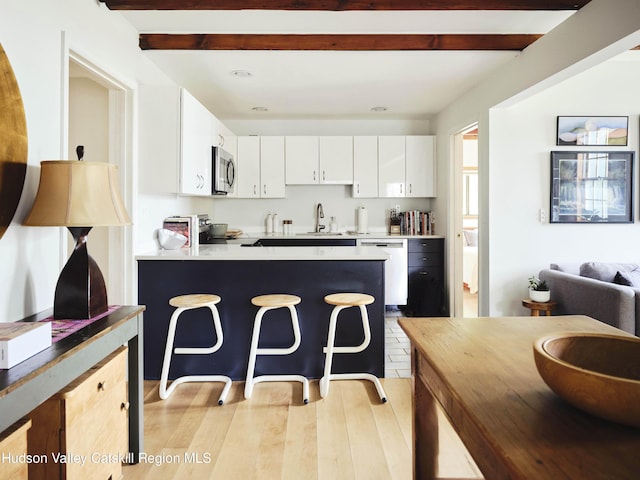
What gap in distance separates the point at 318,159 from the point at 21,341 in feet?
14.4

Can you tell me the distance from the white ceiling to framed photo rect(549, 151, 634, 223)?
115 centimetres

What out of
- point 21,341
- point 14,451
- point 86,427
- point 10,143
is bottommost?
point 86,427

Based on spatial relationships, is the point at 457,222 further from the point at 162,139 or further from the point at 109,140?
the point at 109,140

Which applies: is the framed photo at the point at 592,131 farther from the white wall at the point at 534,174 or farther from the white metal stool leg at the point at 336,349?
the white metal stool leg at the point at 336,349

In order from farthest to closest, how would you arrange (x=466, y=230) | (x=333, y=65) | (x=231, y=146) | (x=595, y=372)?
(x=466, y=230)
(x=231, y=146)
(x=333, y=65)
(x=595, y=372)

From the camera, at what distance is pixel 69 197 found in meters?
1.63

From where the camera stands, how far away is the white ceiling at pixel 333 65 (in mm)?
2834

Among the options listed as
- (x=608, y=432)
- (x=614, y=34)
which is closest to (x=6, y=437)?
(x=608, y=432)

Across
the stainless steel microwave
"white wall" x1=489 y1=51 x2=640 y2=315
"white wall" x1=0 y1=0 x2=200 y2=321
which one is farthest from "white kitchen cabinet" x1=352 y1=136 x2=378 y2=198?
"white wall" x1=0 y1=0 x2=200 y2=321

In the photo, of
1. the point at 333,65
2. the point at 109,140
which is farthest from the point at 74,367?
the point at 333,65

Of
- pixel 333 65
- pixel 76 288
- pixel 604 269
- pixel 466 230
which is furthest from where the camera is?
pixel 466 230

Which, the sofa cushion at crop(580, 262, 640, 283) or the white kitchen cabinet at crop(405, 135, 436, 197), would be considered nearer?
the sofa cushion at crop(580, 262, 640, 283)

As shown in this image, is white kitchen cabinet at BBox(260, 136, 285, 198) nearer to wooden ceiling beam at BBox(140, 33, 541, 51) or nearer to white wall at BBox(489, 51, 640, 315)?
wooden ceiling beam at BBox(140, 33, 541, 51)

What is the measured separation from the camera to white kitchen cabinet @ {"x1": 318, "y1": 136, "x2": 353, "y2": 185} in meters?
5.36
